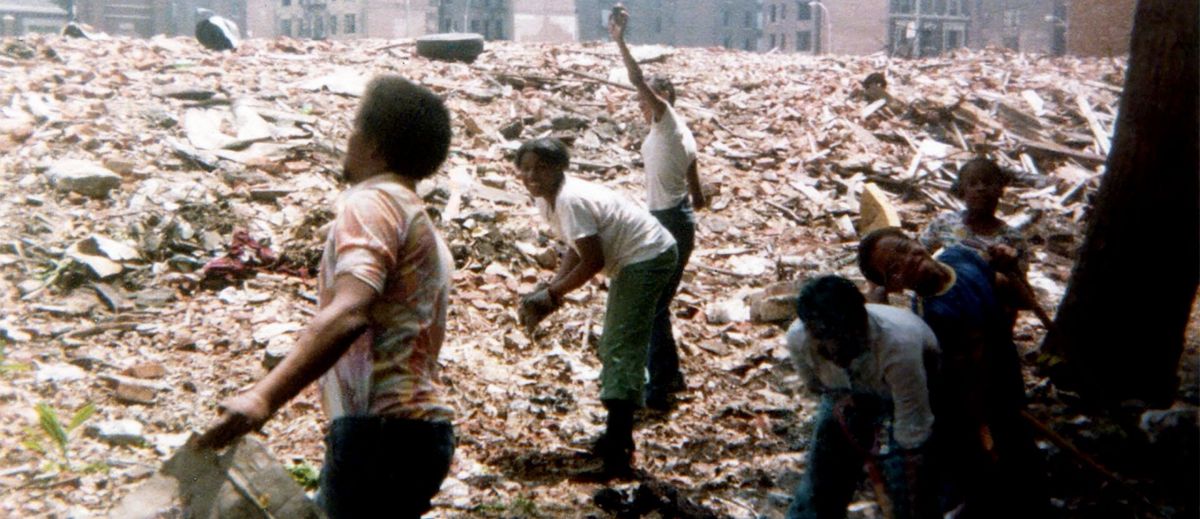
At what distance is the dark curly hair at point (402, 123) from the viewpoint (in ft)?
6.37

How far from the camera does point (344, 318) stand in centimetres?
176

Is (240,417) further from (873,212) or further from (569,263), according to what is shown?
(873,212)

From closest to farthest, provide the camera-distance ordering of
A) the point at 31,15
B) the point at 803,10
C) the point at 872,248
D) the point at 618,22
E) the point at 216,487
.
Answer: the point at 216,487 → the point at 872,248 → the point at 618,22 → the point at 31,15 → the point at 803,10

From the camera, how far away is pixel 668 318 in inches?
200

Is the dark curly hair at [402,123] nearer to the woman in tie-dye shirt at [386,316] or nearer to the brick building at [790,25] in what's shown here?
the woman in tie-dye shirt at [386,316]

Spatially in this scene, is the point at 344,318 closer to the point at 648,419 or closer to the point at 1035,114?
the point at 648,419

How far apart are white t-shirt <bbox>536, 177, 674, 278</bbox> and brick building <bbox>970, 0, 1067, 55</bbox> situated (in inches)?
1254

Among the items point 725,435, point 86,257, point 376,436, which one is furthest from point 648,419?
point 86,257

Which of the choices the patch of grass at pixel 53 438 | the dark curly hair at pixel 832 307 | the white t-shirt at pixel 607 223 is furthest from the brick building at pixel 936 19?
the dark curly hair at pixel 832 307

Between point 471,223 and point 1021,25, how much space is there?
36.8 metres

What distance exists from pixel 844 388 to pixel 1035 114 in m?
11.0

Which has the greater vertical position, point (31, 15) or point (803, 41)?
point (803, 41)

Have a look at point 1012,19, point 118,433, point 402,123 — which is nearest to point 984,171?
point 402,123

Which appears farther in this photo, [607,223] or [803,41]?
[803,41]
